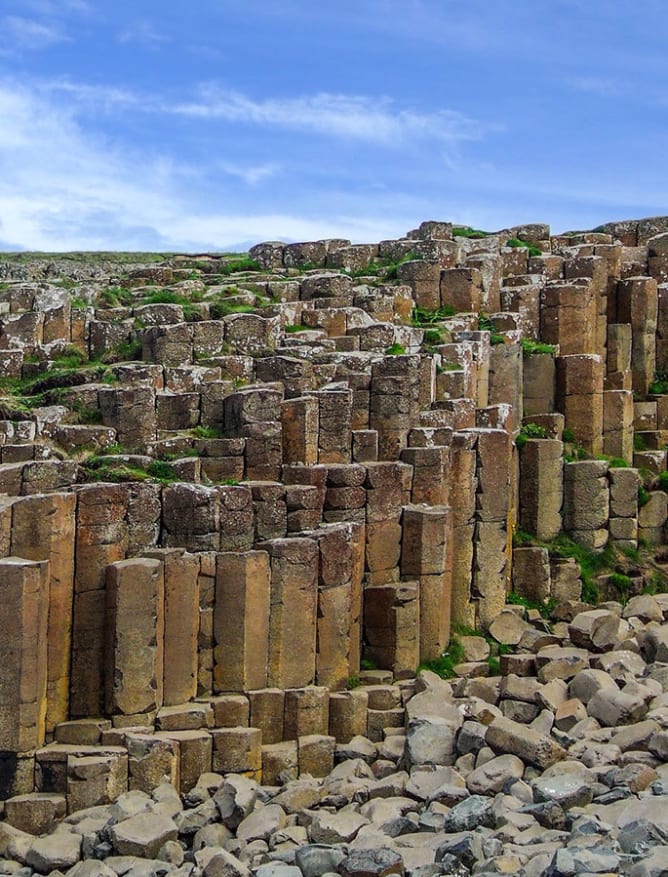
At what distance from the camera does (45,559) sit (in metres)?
24.5

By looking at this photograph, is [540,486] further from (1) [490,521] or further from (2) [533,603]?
(1) [490,521]

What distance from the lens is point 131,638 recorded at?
24.6 m

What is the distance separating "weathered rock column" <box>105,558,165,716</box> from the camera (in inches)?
968

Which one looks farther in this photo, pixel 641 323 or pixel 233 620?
pixel 641 323

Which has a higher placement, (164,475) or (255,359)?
(255,359)

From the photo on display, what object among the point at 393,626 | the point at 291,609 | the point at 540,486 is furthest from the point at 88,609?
the point at 540,486

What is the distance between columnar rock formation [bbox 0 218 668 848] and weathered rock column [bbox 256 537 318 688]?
0.04 meters

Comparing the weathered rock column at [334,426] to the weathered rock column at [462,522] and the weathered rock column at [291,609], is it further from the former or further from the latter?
the weathered rock column at [291,609]

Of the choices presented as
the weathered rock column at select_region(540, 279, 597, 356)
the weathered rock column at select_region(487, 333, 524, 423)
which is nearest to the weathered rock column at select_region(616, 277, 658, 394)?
the weathered rock column at select_region(540, 279, 597, 356)

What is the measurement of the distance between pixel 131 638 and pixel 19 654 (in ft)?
6.44

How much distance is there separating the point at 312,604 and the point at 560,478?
849 cm

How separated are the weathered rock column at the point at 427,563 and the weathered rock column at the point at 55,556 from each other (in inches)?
266

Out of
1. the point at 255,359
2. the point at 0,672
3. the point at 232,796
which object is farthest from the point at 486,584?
the point at 0,672

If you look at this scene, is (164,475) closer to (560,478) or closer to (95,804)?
(95,804)
